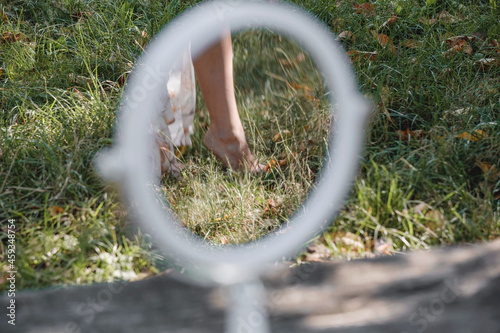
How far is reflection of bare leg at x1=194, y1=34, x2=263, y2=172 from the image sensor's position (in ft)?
6.61

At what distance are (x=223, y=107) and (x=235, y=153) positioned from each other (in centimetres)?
23

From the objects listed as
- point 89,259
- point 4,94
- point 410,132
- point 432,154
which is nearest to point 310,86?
point 410,132

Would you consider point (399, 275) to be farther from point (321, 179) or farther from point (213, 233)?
point (213, 233)

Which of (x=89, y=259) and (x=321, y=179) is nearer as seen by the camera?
(x=89, y=259)

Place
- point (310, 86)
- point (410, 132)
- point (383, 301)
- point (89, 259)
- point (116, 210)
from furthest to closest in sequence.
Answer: point (310, 86) < point (410, 132) < point (116, 210) < point (89, 259) < point (383, 301)

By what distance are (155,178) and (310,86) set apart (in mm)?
947

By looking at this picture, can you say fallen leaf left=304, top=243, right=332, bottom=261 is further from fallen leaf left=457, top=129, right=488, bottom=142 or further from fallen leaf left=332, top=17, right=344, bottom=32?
fallen leaf left=332, top=17, right=344, bottom=32

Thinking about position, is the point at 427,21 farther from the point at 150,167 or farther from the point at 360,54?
the point at 150,167

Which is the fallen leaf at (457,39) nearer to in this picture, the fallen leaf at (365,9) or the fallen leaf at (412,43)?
the fallen leaf at (412,43)

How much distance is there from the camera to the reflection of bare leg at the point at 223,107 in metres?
2.02

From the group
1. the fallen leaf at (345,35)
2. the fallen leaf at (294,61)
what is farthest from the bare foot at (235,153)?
the fallen leaf at (345,35)

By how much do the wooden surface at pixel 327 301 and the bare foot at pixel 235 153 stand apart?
2.32 feet

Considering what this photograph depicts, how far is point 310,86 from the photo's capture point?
2445 millimetres

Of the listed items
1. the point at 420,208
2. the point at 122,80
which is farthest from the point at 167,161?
the point at 420,208
